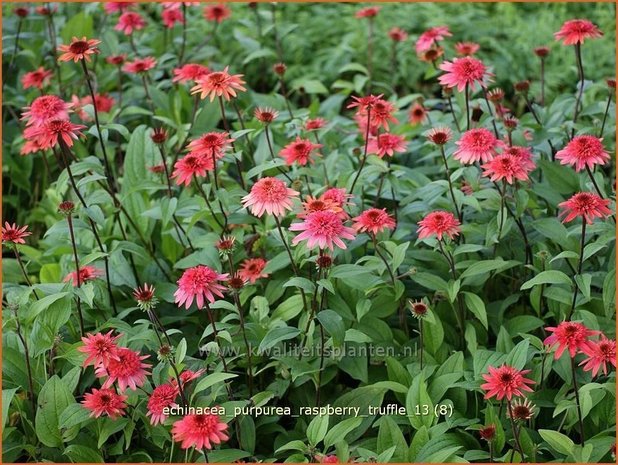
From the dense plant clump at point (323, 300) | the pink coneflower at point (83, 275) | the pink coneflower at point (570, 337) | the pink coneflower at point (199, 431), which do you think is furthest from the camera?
the pink coneflower at point (83, 275)

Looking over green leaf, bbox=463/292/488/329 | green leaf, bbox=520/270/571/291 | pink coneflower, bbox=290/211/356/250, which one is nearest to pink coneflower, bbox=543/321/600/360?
green leaf, bbox=520/270/571/291

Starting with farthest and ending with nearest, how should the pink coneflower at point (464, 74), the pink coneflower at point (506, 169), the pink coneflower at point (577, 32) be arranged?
1. the pink coneflower at point (577, 32)
2. the pink coneflower at point (464, 74)
3. the pink coneflower at point (506, 169)

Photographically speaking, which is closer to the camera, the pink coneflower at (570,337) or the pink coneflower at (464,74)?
the pink coneflower at (570,337)

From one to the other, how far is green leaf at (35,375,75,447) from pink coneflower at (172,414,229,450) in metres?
0.40

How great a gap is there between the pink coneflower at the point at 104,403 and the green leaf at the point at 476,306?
944 mm

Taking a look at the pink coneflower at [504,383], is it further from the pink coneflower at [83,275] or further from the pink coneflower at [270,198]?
the pink coneflower at [83,275]

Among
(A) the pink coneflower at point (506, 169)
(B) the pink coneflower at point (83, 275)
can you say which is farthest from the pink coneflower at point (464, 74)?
(B) the pink coneflower at point (83, 275)

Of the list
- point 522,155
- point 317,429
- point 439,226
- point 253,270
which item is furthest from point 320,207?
point 522,155

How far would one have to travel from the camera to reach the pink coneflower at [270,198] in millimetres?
2062

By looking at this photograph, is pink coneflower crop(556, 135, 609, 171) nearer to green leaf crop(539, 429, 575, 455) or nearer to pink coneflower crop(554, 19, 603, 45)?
pink coneflower crop(554, 19, 603, 45)

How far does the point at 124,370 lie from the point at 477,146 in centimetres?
108

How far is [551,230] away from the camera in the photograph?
96.1 inches

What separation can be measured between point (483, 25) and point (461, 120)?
2025 mm

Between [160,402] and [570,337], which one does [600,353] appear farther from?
[160,402]
